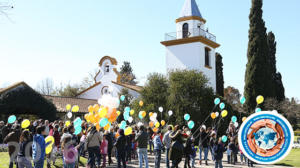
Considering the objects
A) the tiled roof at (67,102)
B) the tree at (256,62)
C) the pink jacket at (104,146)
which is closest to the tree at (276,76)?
the tree at (256,62)

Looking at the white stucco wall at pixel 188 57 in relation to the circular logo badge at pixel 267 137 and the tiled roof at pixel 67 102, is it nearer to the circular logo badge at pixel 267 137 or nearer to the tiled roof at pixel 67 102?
the tiled roof at pixel 67 102

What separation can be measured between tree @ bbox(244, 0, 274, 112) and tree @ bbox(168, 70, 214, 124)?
33.9 feet

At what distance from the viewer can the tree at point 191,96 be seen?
25.3 m

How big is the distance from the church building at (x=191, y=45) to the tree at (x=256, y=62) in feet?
14.3

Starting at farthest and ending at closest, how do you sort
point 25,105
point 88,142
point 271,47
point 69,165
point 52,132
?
1. point 271,47
2. point 25,105
3. point 52,132
4. point 88,142
5. point 69,165

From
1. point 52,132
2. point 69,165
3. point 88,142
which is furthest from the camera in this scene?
point 52,132

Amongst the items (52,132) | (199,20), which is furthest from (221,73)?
(52,132)

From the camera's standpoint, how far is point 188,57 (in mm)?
31391

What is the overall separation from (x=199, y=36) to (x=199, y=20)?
8.10ft

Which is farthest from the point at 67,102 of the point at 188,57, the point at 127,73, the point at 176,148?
the point at 127,73

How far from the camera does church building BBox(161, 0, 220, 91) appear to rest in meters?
31.0

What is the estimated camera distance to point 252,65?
3416cm

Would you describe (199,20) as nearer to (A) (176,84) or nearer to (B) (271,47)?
(A) (176,84)

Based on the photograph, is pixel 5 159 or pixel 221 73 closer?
pixel 5 159
